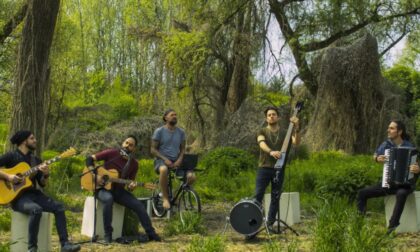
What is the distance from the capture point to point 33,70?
405 inches

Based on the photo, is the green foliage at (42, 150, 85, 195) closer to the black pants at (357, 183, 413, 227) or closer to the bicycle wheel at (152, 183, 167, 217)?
the bicycle wheel at (152, 183, 167, 217)

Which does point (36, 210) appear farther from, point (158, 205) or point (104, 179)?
point (158, 205)

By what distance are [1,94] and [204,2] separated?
9.68m

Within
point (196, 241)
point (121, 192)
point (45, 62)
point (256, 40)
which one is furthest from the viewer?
point (256, 40)

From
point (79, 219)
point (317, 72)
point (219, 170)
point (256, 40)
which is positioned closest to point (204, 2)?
point (256, 40)

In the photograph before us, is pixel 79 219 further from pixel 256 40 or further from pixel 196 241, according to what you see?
pixel 256 40

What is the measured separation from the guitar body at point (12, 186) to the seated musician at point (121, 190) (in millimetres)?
957

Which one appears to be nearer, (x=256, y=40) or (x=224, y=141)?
(x=256, y=40)

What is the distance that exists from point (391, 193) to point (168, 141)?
3078 millimetres

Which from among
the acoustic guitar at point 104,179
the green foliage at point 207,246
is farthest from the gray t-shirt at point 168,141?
the green foliage at point 207,246

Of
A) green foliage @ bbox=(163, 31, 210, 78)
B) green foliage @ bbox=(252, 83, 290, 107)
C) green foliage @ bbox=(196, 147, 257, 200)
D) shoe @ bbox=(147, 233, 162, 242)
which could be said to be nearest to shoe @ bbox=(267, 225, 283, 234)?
shoe @ bbox=(147, 233, 162, 242)

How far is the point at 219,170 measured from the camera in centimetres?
1488

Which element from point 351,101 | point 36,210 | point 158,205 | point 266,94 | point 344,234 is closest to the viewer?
point 344,234

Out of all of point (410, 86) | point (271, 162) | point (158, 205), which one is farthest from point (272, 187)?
point (410, 86)
